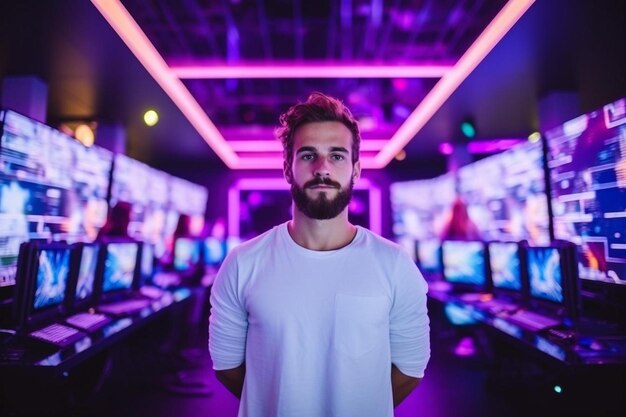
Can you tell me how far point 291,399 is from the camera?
107 cm

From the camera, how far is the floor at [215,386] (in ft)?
9.61

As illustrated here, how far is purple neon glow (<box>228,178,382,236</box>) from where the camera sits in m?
9.91

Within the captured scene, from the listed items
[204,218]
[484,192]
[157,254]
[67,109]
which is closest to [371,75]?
[484,192]

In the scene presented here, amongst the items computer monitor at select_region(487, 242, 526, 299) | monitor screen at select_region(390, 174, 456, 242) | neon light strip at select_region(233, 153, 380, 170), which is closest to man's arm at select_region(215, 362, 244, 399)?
computer monitor at select_region(487, 242, 526, 299)

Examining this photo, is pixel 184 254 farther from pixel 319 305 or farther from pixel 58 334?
pixel 319 305

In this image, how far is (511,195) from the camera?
4816 mm

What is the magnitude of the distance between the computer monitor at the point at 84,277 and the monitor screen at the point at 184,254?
226cm

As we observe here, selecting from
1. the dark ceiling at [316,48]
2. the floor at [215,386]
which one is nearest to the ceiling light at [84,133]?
the dark ceiling at [316,48]

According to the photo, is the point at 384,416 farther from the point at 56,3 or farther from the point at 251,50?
the point at 251,50

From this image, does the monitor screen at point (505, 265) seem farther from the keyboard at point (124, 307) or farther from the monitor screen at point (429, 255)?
the keyboard at point (124, 307)

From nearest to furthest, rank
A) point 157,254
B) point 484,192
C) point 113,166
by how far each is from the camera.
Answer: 1. point 113,166
2. point 484,192
3. point 157,254

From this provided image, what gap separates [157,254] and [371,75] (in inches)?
194

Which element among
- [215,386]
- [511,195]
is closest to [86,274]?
[215,386]


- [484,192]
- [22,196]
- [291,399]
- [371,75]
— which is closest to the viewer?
[291,399]
